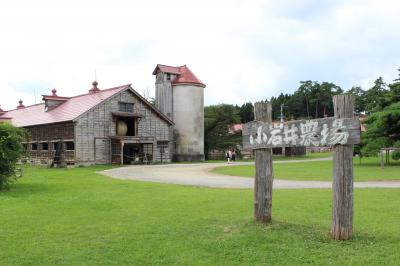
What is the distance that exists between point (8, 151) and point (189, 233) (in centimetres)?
1125

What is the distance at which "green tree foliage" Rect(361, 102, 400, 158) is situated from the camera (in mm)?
33406

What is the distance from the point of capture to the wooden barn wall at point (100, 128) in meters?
38.7

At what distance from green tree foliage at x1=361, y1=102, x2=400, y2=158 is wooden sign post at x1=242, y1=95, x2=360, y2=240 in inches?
1059

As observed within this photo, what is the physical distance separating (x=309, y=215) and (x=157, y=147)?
119ft

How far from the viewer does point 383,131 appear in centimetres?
3478

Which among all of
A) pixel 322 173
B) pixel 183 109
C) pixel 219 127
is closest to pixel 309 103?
pixel 219 127

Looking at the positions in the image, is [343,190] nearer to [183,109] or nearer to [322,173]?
[322,173]

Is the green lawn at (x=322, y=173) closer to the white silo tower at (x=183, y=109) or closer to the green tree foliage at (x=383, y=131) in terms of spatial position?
the green tree foliage at (x=383, y=131)

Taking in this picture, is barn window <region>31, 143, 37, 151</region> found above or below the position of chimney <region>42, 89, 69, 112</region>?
below

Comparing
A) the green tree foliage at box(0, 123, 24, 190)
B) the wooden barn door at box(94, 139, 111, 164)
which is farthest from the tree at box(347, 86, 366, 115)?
the green tree foliage at box(0, 123, 24, 190)

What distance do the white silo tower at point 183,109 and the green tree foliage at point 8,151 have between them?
3133 centimetres

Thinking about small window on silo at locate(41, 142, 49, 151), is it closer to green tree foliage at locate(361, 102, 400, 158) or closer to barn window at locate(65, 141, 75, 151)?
barn window at locate(65, 141, 75, 151)

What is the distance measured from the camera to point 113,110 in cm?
4150

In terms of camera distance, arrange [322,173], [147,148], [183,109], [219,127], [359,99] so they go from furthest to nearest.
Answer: [359,99] < [219,127] < [183,109] < [147,148] < [322,173]
